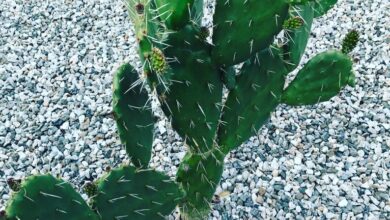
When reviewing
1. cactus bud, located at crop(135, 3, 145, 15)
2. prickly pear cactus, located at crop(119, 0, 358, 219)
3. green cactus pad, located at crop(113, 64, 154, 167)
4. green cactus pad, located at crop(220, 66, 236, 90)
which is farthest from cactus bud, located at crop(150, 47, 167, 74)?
green cactus pad, located at crop(220, 66, 236, 90)

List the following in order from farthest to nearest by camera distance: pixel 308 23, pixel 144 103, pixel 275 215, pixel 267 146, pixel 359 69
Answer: pixel 359 69 < pixel 267 146 < pixel 275 215 < pixel 308 23 < pixel 144 103

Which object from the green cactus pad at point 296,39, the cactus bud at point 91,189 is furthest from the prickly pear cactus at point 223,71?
the cactus bud at point 91,189

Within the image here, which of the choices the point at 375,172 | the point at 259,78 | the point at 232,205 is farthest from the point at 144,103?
the point at 375,172

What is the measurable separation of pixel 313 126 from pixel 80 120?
1.08 metres

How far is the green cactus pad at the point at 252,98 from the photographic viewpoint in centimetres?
181

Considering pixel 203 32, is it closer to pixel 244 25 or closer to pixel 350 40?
pixel 244 25

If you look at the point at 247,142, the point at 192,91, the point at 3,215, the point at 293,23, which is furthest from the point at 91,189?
the point at 247,142

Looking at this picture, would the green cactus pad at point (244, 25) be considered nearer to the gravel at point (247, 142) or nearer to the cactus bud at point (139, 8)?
the cactus bud at point (139, 8)

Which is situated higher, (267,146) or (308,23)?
→ (308,23)

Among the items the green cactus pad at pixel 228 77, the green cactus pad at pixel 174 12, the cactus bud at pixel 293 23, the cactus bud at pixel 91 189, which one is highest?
the green cactus pad at pixel 174 12

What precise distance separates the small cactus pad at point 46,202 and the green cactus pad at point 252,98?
1.75 ft

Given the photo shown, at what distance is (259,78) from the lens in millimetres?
1815

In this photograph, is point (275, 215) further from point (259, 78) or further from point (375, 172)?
point (259, 78)

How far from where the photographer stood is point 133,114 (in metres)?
1.70
